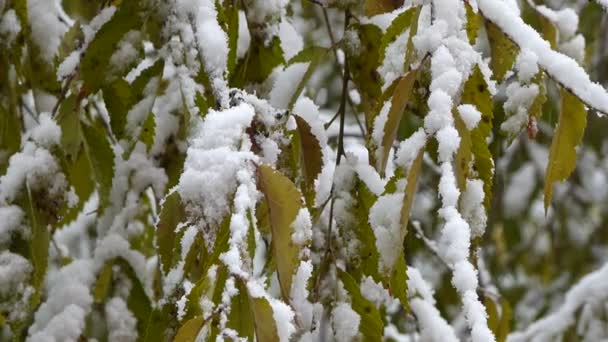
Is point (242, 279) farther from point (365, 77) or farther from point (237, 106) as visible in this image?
point (365, 77)

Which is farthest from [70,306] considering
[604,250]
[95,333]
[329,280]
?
[604,250]

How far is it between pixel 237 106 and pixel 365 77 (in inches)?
14.0

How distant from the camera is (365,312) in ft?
3.17

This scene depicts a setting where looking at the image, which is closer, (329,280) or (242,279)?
(242,279)

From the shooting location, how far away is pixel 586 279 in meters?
2.12

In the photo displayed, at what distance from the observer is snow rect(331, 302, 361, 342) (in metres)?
0.95

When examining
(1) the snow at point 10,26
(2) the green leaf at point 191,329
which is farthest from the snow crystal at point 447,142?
(1) the snow at point 10,26

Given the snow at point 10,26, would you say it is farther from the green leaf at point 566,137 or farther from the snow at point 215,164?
the green leaf at point 566,137

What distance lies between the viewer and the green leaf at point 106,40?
39.7 inches

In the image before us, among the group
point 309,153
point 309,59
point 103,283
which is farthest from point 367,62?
point 103,283

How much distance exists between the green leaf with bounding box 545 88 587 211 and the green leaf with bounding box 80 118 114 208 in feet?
1.71

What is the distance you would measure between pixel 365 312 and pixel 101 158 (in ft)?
Answer: 1.22

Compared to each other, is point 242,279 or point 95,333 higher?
point 95,333

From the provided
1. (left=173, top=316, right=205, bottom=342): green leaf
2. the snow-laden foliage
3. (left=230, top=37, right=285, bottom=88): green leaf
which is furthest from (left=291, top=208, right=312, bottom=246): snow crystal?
(left=230, top=37, right=285, bottom=88): green leaf
